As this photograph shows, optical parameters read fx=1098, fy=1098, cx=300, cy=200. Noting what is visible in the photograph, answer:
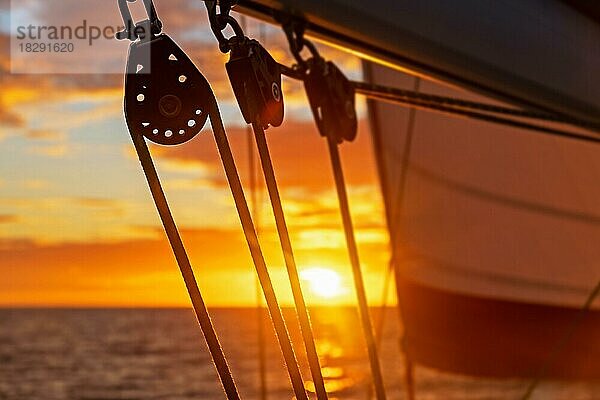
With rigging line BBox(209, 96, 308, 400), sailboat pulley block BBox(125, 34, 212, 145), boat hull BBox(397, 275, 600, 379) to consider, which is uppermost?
boat hull BBox(397, 275, 600, 379)

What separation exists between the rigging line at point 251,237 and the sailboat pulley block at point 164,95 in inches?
Result: 1.0

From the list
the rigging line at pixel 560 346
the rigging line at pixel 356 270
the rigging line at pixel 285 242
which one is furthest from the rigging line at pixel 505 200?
the rigging line at pixel 285 242

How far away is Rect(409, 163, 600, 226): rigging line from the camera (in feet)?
13.4

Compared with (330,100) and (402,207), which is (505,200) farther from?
(330,100)

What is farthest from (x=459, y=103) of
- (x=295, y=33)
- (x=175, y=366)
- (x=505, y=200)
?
(x=175, y=366)

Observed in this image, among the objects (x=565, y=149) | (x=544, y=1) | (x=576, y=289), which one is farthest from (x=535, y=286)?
(x=544, y=1)

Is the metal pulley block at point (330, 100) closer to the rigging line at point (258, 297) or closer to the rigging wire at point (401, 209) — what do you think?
the rigging line at point (258, 297)

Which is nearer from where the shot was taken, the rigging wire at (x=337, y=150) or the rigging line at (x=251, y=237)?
the rigging line at (x=251, y=237)

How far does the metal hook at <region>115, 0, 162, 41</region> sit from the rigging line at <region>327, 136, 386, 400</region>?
0.82 meters

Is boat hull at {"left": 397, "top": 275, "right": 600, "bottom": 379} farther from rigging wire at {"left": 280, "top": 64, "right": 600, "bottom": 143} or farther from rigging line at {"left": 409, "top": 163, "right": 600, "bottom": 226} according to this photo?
rigging wire at {"left": 280, "top": 64, "right": 600, "bottom": 143}

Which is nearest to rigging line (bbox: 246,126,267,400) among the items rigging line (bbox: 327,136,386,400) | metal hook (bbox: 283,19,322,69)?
rigging line (bbox: 327,136,386,400)

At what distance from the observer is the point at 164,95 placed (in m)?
1.32

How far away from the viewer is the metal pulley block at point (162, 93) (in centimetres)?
131

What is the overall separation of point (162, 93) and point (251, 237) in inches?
8.4
